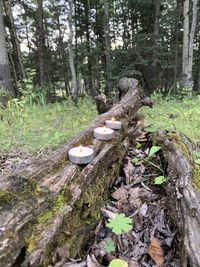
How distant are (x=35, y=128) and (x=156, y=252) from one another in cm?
301

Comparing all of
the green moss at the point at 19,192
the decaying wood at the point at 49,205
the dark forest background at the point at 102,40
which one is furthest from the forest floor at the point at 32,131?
the dark forest background at the point at 102,40

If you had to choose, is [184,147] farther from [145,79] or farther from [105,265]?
[145,79]

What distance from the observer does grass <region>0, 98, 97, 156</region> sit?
330cm

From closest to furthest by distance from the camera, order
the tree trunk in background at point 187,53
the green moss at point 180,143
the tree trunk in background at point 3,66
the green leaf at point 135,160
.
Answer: the green moss at point 180,143
the green leaf at point 135,160
the tree trunk in background at point 3,66
the tree trunk in background at point 187,53

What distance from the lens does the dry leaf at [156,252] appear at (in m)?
1.45

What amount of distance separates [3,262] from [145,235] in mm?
934

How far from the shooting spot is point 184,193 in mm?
1625

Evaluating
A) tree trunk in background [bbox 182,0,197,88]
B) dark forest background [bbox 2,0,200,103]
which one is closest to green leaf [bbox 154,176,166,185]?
dark forest background [bbox 2,0,200,103]

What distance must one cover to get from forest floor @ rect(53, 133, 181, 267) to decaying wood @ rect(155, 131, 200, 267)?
0.11m

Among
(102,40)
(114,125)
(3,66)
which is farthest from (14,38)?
(114,125)

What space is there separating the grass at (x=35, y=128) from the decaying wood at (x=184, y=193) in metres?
1.56

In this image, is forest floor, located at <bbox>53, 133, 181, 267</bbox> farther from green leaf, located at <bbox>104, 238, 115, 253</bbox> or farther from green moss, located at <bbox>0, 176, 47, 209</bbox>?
green moss, located at <bbox>0, 176, 47, 209</bbox>

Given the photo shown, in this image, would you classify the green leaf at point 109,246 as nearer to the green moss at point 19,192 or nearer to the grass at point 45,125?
the green moss at point 19,192

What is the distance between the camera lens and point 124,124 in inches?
113
